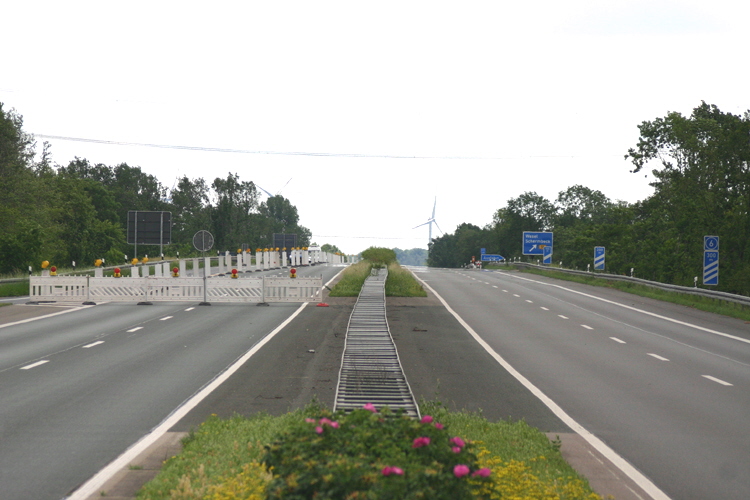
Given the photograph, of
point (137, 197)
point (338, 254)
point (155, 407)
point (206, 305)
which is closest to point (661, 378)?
→ point (155, 407)

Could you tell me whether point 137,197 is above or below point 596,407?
above

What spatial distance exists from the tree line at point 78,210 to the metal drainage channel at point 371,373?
36.6m

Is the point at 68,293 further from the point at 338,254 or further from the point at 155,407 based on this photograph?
the point at 338,254

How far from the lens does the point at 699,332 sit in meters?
21.2

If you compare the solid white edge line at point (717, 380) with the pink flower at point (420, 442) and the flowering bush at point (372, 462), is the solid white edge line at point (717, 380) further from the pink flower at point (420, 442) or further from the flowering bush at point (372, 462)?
the pink flower at point (420, 442)

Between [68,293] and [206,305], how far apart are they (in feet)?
17.1

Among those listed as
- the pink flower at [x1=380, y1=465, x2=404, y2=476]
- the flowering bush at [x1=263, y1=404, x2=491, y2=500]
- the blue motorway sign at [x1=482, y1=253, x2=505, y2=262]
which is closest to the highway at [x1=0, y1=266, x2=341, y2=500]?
the flowering bush at [x1=263, y1=404, x2=491, y2=500]

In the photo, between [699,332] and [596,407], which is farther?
[699,332]

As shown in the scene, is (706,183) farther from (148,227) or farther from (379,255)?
(148,227)

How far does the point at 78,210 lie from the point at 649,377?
270 ft

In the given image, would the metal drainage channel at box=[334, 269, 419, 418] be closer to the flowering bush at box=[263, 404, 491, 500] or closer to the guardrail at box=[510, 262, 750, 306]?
the flowering bush at box=[263, 404, 491, 500]

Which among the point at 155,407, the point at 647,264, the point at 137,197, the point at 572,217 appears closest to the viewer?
the point at 155,407

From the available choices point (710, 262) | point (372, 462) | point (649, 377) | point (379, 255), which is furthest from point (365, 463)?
point (379, 255)

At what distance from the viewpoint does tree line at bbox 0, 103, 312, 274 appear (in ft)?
188
